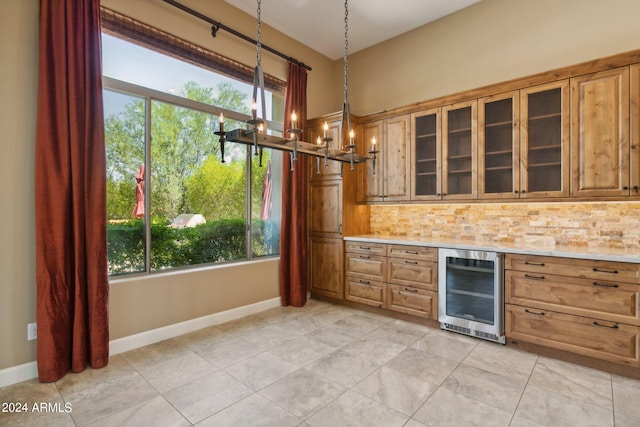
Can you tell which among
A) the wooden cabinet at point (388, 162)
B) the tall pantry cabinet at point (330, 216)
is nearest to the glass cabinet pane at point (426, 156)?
the wooden cabinet at point (388, 162)

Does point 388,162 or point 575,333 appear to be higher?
point 388,162

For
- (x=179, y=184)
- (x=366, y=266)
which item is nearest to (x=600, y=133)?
(x=366, y=266)

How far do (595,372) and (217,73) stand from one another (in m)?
4.62

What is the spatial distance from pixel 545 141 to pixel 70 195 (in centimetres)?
424

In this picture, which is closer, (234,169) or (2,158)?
(2,158)

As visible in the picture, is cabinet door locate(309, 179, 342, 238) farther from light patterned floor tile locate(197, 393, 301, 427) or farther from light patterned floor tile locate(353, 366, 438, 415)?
light patterned floor tile locate(197, 393, 301, 427)

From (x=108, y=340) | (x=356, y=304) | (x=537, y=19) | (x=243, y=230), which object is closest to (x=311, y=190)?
(x=243, y=230)

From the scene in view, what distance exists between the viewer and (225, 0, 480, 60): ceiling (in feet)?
12.3

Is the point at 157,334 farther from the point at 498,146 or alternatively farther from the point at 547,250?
the point at 498,146

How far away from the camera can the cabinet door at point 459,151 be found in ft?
11.6

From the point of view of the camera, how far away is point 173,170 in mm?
3371

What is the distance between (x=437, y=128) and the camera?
→ 378 centimetres

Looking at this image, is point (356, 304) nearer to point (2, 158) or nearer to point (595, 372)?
point (595, 372)

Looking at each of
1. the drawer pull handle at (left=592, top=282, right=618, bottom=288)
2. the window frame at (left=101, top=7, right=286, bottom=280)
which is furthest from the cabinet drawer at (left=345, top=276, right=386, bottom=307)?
the drawer pull handle at (left=592, top=282, right=618, bottom=288)
